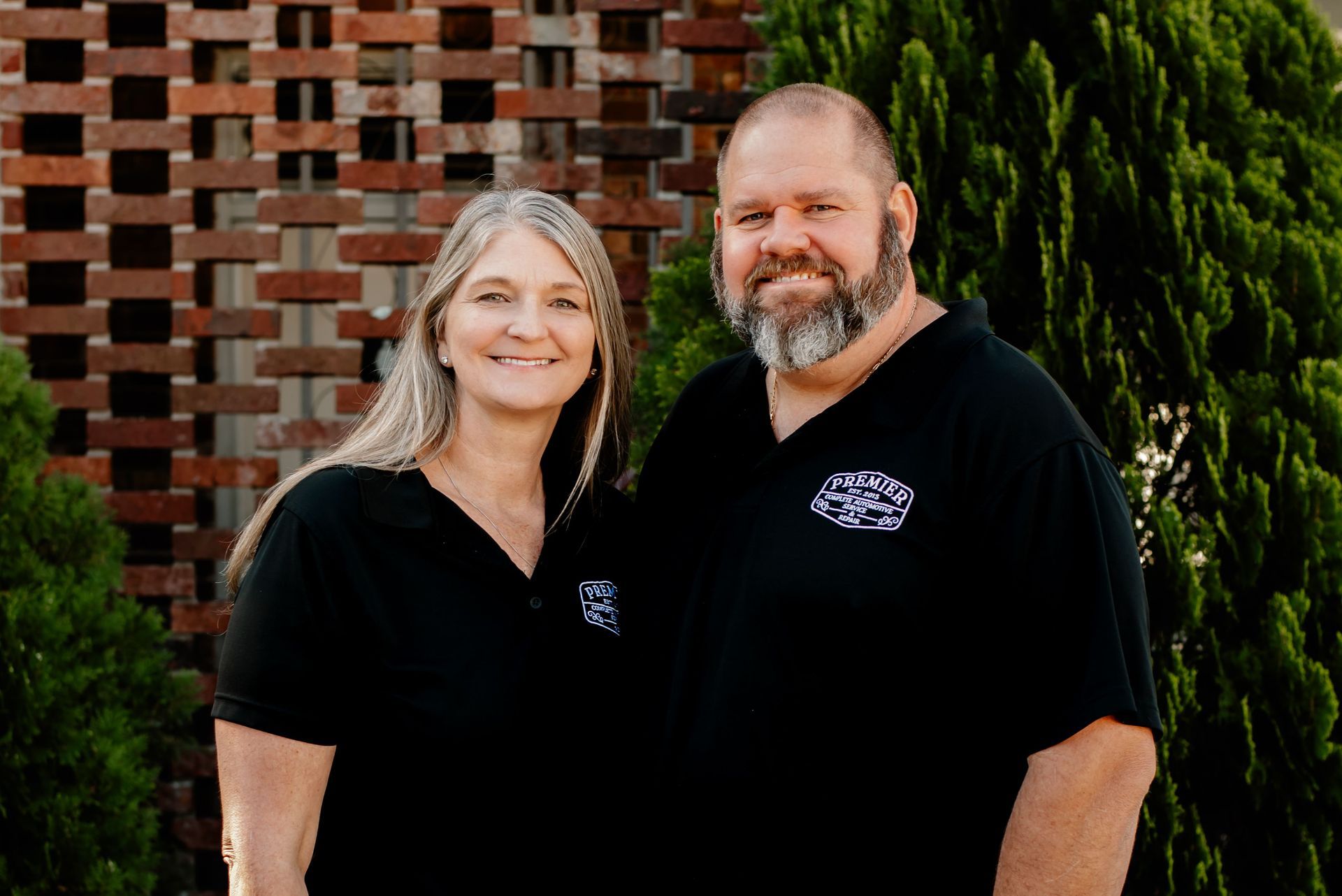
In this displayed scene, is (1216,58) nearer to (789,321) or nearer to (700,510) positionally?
(789,321)

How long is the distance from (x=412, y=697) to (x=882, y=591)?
3.08 feet

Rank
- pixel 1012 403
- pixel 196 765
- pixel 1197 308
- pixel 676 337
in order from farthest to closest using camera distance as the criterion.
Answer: pixel 196 765 → pixel 676 337 → pixel 1197 308 → pixel 1012 403

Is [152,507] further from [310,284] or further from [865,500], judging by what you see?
[865,500]

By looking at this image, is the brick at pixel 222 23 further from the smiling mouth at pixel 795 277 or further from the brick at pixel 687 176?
the smiling mouth at pixel 795 277

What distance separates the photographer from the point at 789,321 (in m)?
2.40

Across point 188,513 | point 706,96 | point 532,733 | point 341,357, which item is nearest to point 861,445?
point 532,733

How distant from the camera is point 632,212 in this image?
167 inches

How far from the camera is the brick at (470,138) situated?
4230 millimetres

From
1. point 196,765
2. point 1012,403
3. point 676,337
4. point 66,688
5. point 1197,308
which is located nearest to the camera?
point 1012,403

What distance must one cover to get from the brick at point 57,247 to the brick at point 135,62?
60cm

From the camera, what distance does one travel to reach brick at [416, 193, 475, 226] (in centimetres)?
418

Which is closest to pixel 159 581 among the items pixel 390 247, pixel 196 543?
pixel 196 543

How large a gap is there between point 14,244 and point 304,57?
1.26m

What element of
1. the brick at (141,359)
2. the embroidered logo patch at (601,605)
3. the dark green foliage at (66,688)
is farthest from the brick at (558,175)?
the embroidered logo patch at (601,605)
